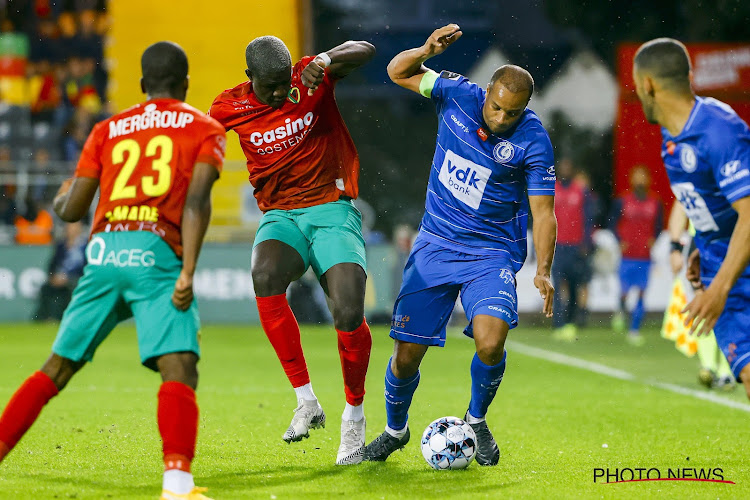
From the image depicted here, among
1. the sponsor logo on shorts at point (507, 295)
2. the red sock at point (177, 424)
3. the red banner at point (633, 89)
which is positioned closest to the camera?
the red sock at point (177, 424)

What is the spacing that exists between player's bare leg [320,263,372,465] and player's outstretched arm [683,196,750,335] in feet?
7.03

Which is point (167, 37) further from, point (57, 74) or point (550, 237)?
point (550, 237)

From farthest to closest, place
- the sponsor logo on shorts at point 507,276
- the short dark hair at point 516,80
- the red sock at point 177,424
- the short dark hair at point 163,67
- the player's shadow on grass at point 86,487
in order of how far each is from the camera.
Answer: the sponsor logo on shorts at point 507,276 < the short dark hair at point 516,80 < the player's shadow on grass at point 86,487 < the short dark hair at point 163,67 < the red sock at point 177,424

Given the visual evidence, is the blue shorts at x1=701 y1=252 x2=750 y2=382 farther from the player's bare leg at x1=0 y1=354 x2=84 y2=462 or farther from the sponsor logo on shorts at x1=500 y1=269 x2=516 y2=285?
the player's bare leg at x1=0 y1=354 x2=84 y2=462

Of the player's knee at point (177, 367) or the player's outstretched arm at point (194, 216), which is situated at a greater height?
the player's outstretched arm at point (194, 216)

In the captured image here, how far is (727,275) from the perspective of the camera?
4559 mm

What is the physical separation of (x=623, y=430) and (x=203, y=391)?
158 inches

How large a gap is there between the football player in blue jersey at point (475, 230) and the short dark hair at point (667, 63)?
1.20m

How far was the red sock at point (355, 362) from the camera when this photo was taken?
247 inches

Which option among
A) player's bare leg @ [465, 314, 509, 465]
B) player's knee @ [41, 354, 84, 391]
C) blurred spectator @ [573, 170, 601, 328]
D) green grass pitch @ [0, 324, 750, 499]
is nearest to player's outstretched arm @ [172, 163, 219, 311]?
player's knee @ [41, 354, 84, 391]

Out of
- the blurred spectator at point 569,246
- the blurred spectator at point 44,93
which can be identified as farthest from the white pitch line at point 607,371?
the blurred spectator at point 44,93

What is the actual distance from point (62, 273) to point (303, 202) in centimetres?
1050

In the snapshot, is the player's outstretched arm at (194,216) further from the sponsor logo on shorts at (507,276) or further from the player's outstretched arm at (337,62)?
the sponsor logo on shorts at (507,276)

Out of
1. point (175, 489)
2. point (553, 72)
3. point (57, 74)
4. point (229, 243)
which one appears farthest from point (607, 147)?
point (175, 489)
